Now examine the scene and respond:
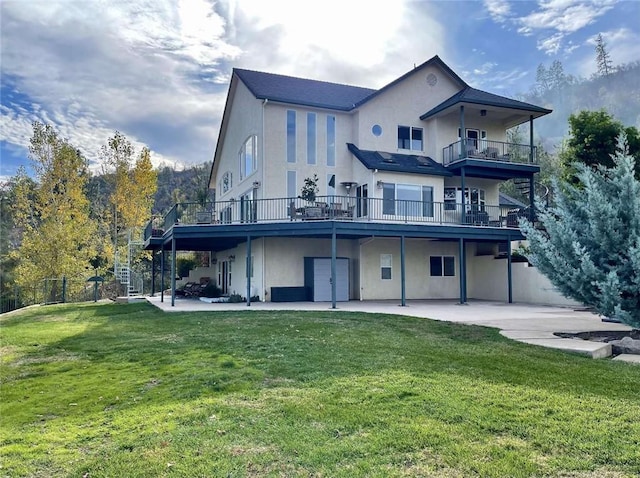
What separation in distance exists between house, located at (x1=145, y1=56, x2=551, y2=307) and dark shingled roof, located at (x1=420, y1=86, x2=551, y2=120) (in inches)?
2.8

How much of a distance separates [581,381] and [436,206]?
15357mm

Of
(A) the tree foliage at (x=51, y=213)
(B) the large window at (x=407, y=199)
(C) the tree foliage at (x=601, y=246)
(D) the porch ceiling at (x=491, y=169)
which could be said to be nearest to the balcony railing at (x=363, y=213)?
(B) the large window at (x=407, y=199)

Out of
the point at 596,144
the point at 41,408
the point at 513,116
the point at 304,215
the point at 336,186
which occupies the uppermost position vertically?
the point at 513,116

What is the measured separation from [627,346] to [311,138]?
1494cm

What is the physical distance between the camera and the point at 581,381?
562 centimetres

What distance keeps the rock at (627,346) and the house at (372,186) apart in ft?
31.4

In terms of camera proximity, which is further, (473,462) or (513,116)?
(513,116)

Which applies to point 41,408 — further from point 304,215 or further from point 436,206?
point 436,206

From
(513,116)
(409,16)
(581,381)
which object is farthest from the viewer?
(513,116)

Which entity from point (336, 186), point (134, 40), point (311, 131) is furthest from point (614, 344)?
point (311, 131)

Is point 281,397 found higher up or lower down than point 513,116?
lower down

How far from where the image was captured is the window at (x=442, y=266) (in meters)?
21.4

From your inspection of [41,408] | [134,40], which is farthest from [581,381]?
[134,40]

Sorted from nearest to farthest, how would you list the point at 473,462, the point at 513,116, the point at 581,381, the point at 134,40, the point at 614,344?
the point at 473,462 < the point at 581,381 < the point at 614,344 < the point at 134,40 < the point at 513,116
